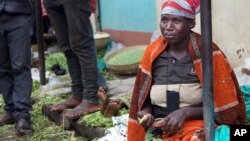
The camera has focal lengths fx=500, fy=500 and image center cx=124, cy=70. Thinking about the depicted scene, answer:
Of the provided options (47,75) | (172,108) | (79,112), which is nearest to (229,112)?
(172,108)

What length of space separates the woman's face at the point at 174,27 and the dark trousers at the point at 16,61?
2126mm

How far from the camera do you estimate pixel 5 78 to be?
490 centimetres

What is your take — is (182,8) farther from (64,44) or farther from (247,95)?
(64,44)

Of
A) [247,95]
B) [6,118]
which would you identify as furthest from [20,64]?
[247,95]

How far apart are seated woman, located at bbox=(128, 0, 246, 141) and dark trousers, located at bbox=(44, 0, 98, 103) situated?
1390 millimetres

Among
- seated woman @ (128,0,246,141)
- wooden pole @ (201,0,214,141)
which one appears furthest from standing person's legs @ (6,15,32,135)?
wooden pole @ (201,0,214,141)

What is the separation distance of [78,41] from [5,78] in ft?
3.31

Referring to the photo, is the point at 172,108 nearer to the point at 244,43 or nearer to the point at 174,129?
the point at 174,129

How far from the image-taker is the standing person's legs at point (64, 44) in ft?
15.0

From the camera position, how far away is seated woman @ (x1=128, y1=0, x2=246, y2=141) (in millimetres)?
2803

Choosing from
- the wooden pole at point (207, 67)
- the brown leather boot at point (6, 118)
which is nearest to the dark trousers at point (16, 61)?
the brown leather boot at point (6, 118)

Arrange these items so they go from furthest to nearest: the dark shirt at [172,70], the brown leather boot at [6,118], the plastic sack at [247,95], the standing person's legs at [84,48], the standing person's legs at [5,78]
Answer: the brown leather boot at [6,118]
the standing person's legs at [5,78]
the standing person's legs at [84,48]
the plastic sack at [247,95]
the dark shirt at [172,70]

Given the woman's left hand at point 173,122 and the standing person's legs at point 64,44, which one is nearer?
the woman's left hand at point 173,122

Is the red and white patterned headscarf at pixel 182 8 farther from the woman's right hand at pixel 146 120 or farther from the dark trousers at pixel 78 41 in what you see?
the dark trousers at pixel 78 41
